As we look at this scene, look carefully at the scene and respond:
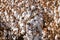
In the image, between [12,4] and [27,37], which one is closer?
[27,37]

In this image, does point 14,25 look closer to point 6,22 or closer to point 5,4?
point 6,22

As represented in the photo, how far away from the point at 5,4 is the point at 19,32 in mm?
2005

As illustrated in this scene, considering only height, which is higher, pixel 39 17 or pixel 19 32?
pixel 39 17

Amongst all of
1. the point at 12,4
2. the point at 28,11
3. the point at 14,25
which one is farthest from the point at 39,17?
the point at 12,4

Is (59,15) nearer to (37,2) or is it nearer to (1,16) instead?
(37,2)

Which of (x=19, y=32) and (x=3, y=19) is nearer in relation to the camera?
(x=19, y=32)

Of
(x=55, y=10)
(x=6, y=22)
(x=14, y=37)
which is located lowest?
(x=14, y=37)

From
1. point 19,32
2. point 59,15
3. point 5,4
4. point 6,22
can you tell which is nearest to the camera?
point 59,15

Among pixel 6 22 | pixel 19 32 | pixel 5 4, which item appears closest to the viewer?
pixel 19 32

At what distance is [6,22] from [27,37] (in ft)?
5.12

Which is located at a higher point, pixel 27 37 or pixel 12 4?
pixel 12 4

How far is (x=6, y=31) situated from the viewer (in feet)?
29.9

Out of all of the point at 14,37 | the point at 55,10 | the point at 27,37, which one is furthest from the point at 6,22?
the point at 55,10

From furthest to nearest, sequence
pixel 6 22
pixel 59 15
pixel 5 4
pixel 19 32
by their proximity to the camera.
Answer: pixel 5 4 < pixel 6 22 < pixel 19 32 < pixel 59 15
